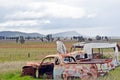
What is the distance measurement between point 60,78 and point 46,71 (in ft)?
8.82

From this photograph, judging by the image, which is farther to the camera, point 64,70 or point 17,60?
point 17,60

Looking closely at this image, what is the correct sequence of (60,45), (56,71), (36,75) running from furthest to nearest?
(60,45) < (36,75) < (56,71)

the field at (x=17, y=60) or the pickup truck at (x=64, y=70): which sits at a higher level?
the pickup truck at (x=64, y=70)

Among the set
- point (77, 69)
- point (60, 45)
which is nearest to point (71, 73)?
point (77, 69)

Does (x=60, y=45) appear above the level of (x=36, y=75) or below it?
above

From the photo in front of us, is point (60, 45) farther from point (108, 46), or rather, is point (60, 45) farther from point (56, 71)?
point (56, 71)

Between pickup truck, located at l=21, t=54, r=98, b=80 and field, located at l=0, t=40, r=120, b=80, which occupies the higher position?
pickup truck, located at l=21, t=54, r=98, b=80

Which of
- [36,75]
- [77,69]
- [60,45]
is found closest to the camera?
[77,69]

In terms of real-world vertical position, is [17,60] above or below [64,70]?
below

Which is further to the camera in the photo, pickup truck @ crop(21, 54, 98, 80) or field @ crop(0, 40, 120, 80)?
field @ crop(0, 40, 120, 80)

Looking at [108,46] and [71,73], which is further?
[108,46]

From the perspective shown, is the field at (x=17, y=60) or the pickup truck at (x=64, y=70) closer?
the pickup truck at (x=64, y=70)

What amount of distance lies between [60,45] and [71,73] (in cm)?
610

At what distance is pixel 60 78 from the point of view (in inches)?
657
